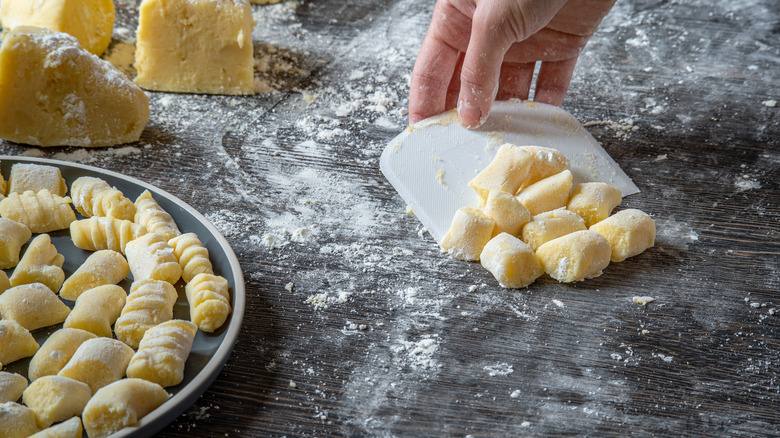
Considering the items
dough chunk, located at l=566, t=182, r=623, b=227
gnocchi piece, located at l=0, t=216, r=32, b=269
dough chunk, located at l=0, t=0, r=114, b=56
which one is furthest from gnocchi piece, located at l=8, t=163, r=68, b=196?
dough chunk, located at l=566, t=182, r=623, b=227

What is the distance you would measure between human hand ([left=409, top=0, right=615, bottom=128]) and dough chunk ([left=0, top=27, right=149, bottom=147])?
0.69m

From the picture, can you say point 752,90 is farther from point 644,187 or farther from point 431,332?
point 431,332

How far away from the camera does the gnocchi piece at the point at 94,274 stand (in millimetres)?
1055

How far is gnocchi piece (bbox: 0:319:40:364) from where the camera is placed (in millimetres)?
920

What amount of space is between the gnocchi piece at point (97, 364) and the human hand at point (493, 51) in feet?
2.94

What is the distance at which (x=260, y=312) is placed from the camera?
1.12 meters

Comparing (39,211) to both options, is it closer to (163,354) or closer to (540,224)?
(163,354)

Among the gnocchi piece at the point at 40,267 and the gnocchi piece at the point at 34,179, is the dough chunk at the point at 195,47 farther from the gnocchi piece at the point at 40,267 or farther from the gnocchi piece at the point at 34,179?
the gnocchi piece at the point at 40,267

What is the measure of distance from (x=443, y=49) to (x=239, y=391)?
0.95 metres

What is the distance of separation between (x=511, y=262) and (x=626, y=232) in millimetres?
248

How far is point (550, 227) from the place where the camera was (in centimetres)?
123

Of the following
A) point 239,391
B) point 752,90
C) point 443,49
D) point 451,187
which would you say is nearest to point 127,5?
point 443,49

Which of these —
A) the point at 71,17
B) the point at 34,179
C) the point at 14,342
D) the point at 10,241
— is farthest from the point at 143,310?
the point at 71,17

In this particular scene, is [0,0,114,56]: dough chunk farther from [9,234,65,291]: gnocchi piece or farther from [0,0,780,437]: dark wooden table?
[9,234,65,291]: gnocchi piece
